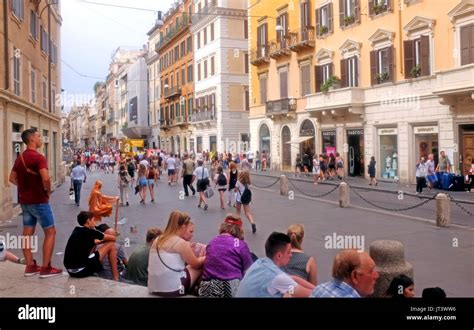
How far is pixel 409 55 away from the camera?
22844 millimetres

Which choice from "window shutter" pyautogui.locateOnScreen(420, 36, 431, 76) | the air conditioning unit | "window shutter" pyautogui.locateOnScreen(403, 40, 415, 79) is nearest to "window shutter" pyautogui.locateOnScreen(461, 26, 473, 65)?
"window shutter" pyautogui.locateOnScreen(420, 36, 431, 76)

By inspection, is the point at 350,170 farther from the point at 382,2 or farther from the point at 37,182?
the point at 37,182

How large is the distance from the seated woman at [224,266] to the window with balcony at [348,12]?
2342cm

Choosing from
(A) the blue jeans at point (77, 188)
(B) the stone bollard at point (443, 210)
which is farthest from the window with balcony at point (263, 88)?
(B) the stone bollard at point (443, 210)

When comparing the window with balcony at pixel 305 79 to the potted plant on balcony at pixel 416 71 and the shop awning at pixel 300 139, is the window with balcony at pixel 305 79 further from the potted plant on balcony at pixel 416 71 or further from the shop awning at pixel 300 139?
the potted plant on balcony at pixel 416 71

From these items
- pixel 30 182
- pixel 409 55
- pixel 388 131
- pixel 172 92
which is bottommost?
pixel 30 182

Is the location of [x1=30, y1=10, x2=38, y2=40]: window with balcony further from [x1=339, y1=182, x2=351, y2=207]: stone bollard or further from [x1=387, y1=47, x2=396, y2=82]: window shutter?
[x1=387, y1=47, x2=396, y2=82]: window shutter

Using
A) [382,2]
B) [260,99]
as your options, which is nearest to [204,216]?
[382,2]

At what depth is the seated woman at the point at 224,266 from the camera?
5.01m

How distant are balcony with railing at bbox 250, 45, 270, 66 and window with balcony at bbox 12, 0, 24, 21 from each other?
21914 millimetres

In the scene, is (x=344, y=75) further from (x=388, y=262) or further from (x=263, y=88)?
(x=388, y=262)

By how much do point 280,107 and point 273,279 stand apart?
3051cm

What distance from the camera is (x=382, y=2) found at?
2431 centimetres

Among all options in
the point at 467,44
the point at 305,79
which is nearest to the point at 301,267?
the point at 467,44
